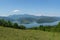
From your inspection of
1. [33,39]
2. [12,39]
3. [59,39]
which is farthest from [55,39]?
[12,39]

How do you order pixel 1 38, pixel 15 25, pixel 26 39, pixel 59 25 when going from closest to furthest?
1. pixel 1 38
2. pixel 26 39
3. pixel 15 25
4. pixel 59 25

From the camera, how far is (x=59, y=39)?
17.8 metres

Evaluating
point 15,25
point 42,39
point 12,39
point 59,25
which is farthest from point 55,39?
point 59,25

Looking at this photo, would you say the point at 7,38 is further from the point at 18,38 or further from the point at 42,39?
the point at 42,39

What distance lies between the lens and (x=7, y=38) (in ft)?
48.7

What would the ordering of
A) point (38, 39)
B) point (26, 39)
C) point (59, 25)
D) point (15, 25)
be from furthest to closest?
point (59, 25) → point (15, 25) → point (38, 39) → point (26, 39)

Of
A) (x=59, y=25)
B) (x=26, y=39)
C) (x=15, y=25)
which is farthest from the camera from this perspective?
(x=59, y=25)

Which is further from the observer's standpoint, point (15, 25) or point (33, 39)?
point (15, 25)

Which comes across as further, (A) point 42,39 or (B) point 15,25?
(B) point 15,25

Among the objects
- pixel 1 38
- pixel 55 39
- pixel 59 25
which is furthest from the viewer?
pixel 59 25

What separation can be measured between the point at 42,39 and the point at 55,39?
167 centimetres

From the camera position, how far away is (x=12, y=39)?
14891 mm

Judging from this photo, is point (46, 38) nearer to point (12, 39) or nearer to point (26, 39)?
point (26, 39)

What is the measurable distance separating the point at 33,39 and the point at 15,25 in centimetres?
1311
